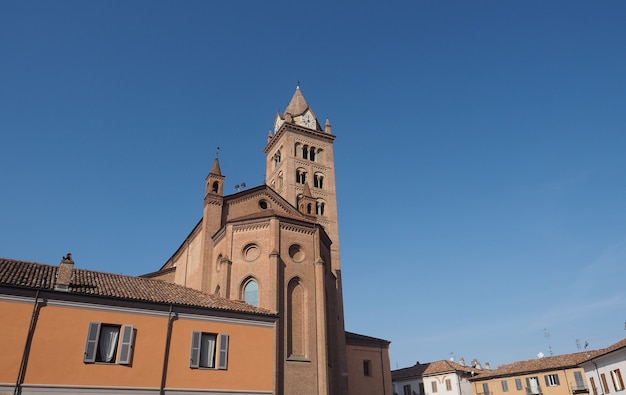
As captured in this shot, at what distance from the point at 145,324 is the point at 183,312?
1492 mm

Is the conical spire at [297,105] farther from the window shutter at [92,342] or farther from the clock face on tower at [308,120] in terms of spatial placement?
the window shutter at [92,342]

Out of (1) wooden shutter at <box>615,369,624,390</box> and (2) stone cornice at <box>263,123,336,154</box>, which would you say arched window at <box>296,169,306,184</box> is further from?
(1) wooden shutter at <box>615,369,624,390</box>

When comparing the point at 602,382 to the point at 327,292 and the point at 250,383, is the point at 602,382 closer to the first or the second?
the point at 327,292

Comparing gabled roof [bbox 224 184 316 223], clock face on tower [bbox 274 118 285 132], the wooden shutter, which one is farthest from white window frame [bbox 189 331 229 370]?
clock face on tower [bbox 274 118 285 132]

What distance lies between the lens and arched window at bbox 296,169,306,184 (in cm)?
4747

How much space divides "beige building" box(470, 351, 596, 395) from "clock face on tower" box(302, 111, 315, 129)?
106 ft

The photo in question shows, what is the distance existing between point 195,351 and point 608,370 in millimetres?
27195

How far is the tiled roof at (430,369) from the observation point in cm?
5263

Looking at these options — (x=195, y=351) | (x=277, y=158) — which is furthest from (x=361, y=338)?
(x=195, y=351)

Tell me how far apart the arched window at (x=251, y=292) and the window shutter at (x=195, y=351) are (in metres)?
8.82

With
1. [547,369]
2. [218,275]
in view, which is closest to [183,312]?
[218,275]

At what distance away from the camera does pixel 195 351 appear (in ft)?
60.2

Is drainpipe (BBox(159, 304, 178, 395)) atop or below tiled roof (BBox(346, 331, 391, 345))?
below

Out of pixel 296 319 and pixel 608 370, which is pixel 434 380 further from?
pixel 296 319
